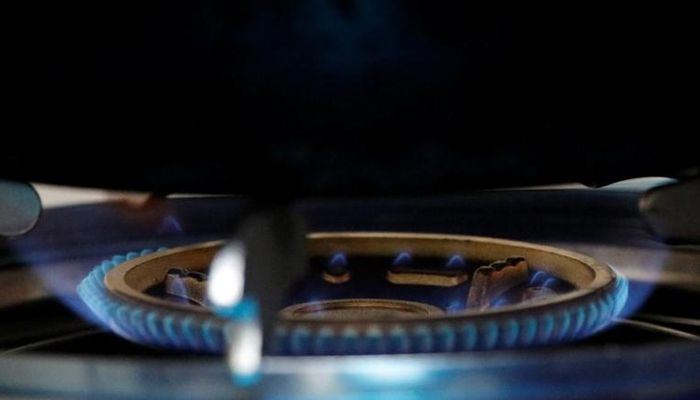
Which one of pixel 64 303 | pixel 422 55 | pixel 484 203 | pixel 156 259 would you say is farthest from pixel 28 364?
pixel 484 203

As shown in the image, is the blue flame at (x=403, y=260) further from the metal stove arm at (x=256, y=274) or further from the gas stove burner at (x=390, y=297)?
the metal stove arm at (x=256, y=274)

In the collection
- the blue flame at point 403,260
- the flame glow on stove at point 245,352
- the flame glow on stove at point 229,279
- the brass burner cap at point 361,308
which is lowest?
the flame glow on stove at point 245,352

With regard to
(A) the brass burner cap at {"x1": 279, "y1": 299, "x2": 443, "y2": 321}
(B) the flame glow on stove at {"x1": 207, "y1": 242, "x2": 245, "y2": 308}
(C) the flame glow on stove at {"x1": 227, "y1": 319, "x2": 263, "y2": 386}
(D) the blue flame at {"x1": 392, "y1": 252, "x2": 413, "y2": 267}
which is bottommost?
(C) the flame glow on stove at {"x1": 227, "y1": 319, "x2": 263, "y2": 386}

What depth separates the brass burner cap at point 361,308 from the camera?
74cm

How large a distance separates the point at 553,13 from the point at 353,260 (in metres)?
0.52

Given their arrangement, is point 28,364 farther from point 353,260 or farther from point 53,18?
point 353,260

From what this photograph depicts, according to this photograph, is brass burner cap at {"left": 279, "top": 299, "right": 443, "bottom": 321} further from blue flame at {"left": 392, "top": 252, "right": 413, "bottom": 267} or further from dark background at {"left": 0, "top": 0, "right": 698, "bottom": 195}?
dark background at {"left": 0, "top": 0, "right": 698, "bottom": 195}

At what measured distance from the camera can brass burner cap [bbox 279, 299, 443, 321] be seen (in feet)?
2.42

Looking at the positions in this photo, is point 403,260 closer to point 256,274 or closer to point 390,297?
point 390,297

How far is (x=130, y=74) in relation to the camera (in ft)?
1.49

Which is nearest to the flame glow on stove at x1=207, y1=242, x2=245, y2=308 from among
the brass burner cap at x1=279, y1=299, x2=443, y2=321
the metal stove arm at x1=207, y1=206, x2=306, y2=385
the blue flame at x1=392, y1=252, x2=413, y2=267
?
the metal stove arm at x1=207, y1=206, x2=306, y2=385

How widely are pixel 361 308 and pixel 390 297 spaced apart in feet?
0.17

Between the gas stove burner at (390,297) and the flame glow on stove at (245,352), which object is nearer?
the flame glow on stove at (245,352)

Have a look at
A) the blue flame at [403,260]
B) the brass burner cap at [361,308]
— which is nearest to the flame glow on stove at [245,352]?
the brass burner cap at [361,308]
